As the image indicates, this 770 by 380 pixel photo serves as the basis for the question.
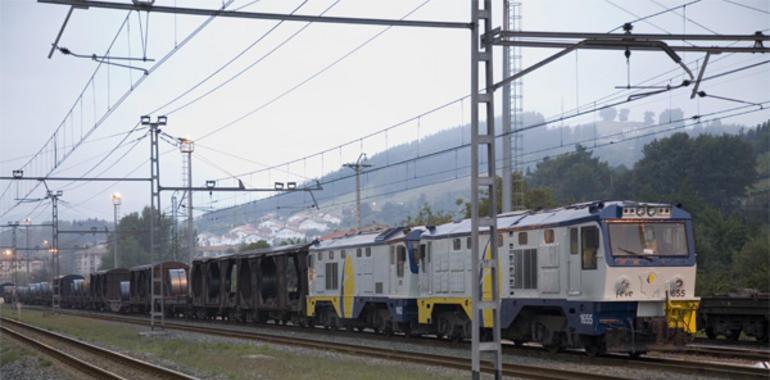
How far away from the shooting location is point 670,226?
81.6ft

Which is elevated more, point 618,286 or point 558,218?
point 558,218

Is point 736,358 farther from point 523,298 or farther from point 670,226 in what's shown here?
point 523,298

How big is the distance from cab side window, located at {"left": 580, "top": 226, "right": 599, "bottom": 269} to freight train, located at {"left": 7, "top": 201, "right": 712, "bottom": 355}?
0.03m

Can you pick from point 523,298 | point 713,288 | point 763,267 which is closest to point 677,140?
point 763,267

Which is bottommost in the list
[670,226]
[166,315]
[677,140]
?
A: [166,315]

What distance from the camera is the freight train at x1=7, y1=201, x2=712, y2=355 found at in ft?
78.6

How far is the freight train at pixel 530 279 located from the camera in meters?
24.0

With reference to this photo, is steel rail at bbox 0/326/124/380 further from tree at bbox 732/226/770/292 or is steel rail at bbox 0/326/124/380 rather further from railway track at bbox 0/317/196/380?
tree at bbox 732/226/770/292

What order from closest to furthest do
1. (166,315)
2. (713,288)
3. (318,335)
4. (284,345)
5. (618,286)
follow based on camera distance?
(618,286), (284,345), (318,335), (713,288), (166,315)

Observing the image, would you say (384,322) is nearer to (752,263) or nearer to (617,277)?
(617,277)

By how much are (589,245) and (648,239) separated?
155 centimetres

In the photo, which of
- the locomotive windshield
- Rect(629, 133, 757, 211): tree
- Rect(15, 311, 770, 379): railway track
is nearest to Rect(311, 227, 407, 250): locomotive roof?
Rect(15, 311, 770, 379): railway track

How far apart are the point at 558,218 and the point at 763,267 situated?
41475 millimetres

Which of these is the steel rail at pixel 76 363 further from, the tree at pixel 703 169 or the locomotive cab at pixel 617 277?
the tree at pixel 703 169
